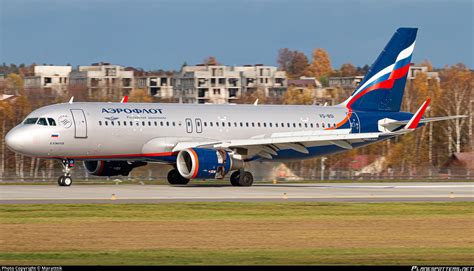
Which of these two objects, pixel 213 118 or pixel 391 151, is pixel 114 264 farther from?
pixel 391 151

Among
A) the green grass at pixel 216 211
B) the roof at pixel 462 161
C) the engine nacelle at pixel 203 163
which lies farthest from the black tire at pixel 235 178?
the roof at pixel 462 161

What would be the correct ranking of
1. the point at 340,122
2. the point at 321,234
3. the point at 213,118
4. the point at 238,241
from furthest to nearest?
the point at 340,122
the point at 213,118
the point at 321,234
the point at 238,241

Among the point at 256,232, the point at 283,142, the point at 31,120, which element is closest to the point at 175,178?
the point at 283,142

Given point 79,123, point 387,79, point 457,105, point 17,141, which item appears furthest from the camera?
point 457,105

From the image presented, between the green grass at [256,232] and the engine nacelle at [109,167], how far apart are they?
17111 mm

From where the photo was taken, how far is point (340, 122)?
203 ft

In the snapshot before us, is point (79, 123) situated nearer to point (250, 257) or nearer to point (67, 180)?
point (67, 180)

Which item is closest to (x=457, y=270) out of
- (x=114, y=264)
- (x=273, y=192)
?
(x=114, y=264)

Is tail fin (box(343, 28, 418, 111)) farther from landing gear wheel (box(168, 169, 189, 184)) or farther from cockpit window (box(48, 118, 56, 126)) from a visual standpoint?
cockpit window (box(48, 118, 56, 126))

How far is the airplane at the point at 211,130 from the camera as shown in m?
52.5

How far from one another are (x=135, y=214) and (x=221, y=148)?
19.8m

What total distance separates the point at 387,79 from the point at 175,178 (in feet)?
53.1

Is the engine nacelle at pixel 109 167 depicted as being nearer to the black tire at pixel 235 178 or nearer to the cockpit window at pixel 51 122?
the cockpit window at pixel 51 122

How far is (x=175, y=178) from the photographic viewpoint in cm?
5841
